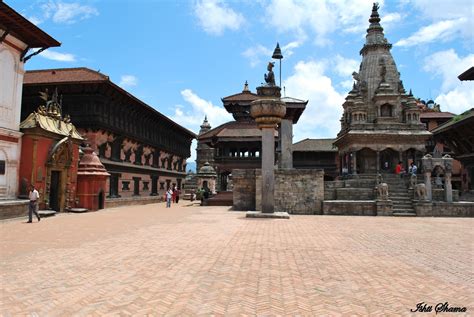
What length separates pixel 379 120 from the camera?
103 feet

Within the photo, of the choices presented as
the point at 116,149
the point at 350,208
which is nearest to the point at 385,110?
the point at 350,208

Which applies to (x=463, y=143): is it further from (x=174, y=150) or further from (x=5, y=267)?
(x=5, y=267)

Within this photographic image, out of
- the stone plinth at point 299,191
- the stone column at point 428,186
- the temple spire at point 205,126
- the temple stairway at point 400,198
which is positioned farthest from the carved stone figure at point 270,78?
the temple spire at point 205,126

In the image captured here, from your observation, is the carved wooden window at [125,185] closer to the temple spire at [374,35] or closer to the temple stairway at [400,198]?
the temple stairway at [400,198]

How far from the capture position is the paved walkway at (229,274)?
450 centimetres

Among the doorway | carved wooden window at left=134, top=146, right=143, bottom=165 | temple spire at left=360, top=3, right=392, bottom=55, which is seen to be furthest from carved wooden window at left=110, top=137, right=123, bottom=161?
temple spire at left=360, top=3, right=392, bottom=55

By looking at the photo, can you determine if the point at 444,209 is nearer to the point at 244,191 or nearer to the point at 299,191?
the point at 299,191

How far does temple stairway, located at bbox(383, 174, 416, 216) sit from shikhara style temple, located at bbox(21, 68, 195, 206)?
64.9 ft

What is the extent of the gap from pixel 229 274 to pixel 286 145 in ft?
62.0

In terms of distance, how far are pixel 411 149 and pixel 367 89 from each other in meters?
7.24

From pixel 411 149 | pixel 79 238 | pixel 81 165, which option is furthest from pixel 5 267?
pixel 411 149

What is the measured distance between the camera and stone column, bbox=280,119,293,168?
2394 centimetres

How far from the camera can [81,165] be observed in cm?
2134

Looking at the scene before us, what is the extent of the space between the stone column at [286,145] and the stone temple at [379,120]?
8.55 metres
